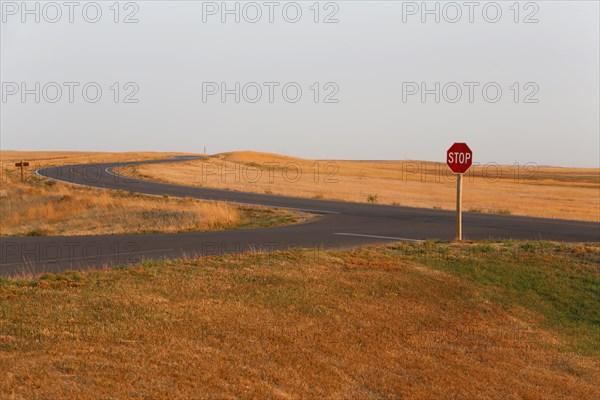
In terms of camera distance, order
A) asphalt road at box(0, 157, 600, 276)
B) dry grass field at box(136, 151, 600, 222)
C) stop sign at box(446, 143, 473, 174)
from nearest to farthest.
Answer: asphalt road at box(0, 157, 600, 276) → stop sign at box(446, 143, 473, 174) → dry grass field at box(136, 151, 600, 222)

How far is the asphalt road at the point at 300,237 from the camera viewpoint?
14977 mm

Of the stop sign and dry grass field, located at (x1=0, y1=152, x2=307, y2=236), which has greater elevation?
the stop sign

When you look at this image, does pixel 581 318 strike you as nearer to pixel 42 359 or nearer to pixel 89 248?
pixel 42 359

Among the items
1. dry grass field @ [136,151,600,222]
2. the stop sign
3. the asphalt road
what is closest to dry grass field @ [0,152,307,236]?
the asphalt road

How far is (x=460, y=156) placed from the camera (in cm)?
1816

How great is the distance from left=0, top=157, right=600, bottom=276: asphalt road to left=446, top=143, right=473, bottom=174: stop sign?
2701 millimetres

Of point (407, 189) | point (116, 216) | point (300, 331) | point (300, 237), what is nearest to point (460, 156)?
point (300, 237)

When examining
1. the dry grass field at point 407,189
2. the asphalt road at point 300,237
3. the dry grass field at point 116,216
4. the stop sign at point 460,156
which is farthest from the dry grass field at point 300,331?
the dry grass field at point 407,189

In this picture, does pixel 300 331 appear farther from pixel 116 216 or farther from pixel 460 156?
pixel 116 216

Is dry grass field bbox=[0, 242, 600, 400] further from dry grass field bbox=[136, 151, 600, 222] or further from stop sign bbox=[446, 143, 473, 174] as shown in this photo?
dry grass field bbox=[136, 151, 600, 222]

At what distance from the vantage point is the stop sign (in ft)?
59.4

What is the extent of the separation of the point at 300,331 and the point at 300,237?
10450 mm

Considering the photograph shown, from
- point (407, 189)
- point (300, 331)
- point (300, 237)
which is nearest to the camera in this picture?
point (300, 331)

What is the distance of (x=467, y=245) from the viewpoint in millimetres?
17109
